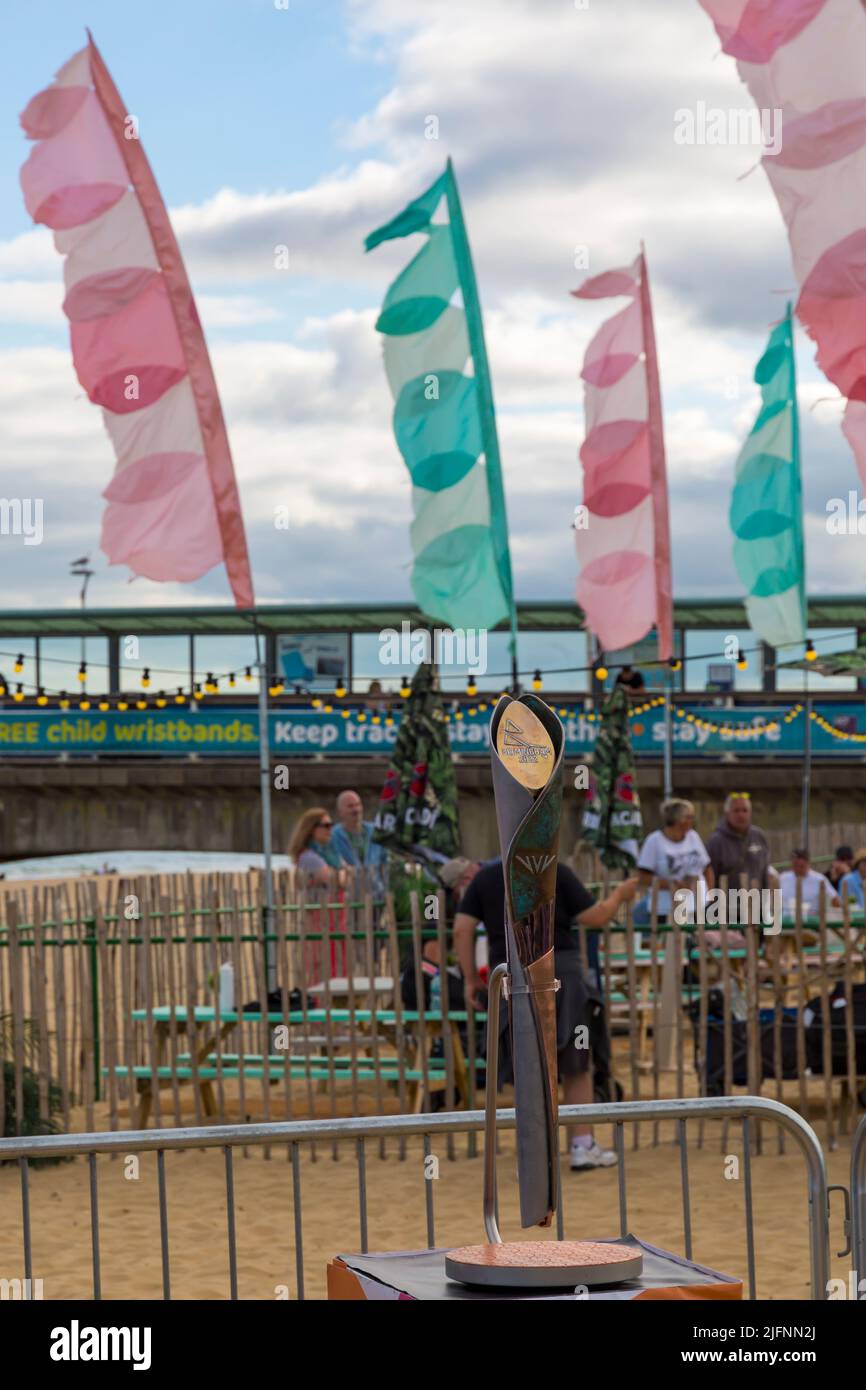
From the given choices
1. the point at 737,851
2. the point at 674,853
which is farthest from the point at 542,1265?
the point at 737,851

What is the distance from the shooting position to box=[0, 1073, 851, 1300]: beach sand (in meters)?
7.45

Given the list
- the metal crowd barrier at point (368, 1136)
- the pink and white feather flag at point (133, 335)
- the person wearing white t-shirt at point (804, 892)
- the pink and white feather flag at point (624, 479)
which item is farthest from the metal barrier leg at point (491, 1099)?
the pink and white feather flag at point (624, 479)

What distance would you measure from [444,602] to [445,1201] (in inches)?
254

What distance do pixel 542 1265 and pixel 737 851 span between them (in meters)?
10.5

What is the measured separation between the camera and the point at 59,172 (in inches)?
494

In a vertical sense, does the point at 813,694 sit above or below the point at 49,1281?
above

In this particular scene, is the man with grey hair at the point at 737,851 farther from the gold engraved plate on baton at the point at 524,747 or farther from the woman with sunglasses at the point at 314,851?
the gold engraved plate on baton at the point at 524,747

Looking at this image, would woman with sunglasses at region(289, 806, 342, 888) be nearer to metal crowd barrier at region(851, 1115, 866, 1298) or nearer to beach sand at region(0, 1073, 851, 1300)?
beach sand at region(0, 1073, 851, 1300)

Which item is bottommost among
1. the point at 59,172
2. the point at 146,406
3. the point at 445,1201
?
the point at 445,1201

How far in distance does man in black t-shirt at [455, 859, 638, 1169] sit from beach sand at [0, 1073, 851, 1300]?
1.34ft

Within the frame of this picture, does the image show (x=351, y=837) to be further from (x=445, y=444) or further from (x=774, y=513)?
(x=774, y=513)

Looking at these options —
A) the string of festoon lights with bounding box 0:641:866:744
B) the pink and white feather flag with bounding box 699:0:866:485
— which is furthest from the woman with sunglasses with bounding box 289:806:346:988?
the string of festoon lights with bounding box 0:641:866:744

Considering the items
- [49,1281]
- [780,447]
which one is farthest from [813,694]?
[49,1281]
